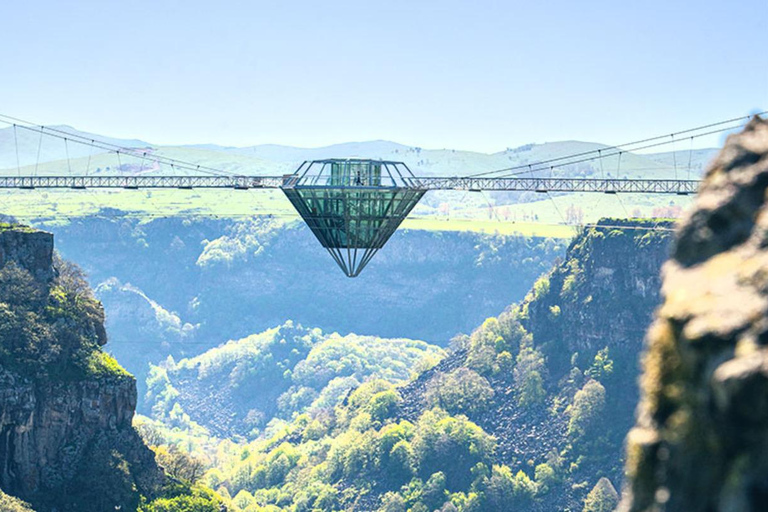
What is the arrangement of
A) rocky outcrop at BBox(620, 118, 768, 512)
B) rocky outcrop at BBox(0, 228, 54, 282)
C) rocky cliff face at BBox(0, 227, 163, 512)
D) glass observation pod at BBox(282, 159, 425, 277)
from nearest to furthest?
rocky outcrop at BBox(620, 118, 768, 512) → glass observation pod at BBox(282, 159, 425, 277) → rocky cliff face at BBox(0, 227, 163, 512) → rocky outcrop at BBox(0, 228, 54, 282)

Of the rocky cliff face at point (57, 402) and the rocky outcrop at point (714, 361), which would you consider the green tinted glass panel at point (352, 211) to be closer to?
the rocky cliff face at point (57, 402)

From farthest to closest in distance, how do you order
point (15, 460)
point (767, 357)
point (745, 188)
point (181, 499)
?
1. point (181, 499)
2. point (15, 460)
3. point (745, 188)
4. point (767, 357)

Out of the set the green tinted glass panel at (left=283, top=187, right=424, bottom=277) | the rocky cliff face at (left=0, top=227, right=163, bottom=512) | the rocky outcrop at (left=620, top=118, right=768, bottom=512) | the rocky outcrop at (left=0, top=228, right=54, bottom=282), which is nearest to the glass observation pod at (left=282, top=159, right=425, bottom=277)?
the green tinted glass panel at (left=283, top=187, right=424, bottom=277)

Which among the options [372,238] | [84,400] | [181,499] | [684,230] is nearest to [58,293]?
[84,400]

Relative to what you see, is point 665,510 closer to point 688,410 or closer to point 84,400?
point 688,410

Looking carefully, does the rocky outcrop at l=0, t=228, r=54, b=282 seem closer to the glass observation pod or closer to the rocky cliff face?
the rocky cliff face

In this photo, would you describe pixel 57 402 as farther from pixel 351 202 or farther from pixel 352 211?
pixel 351 202

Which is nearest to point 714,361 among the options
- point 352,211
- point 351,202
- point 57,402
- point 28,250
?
point 351,202
